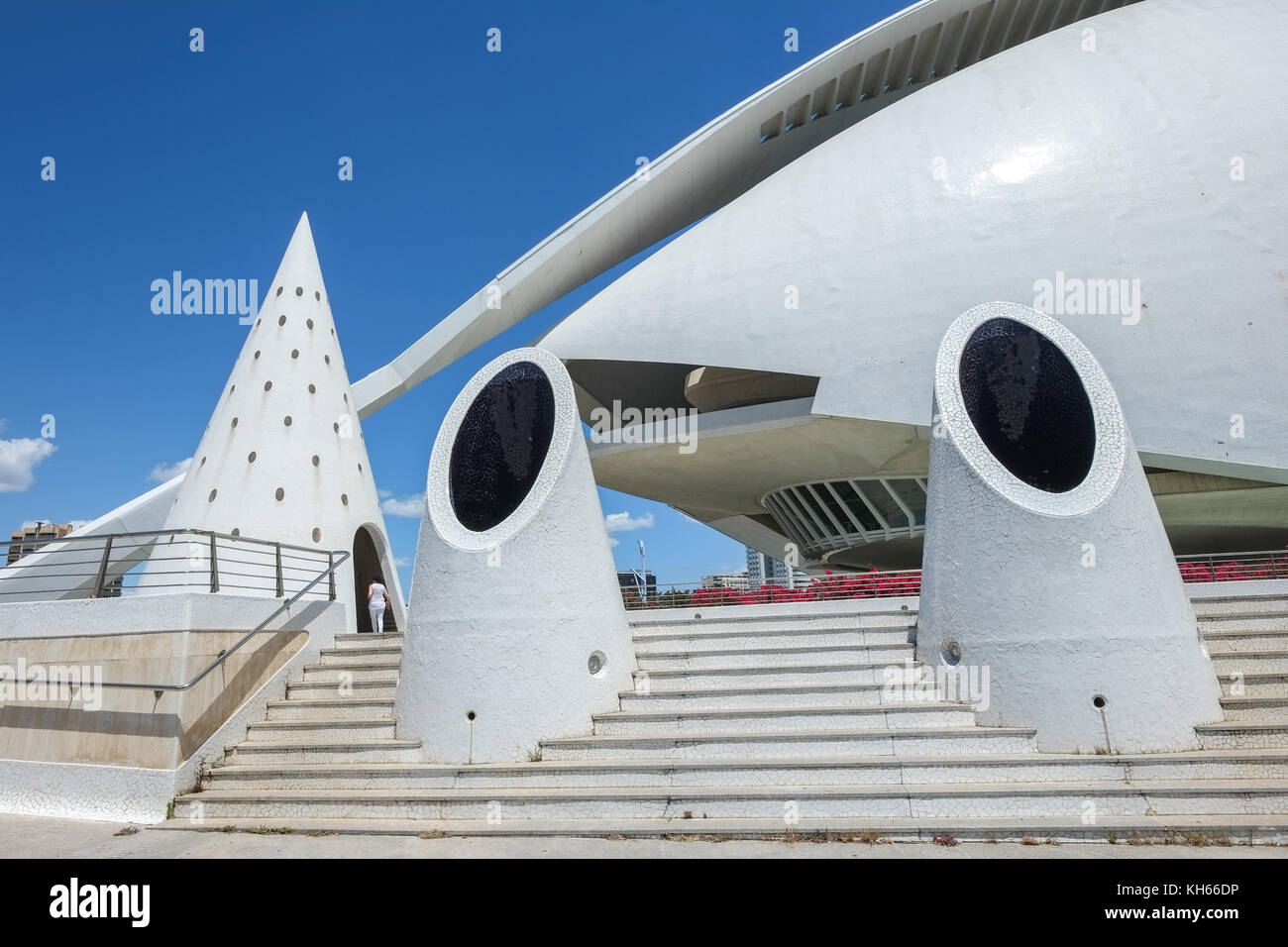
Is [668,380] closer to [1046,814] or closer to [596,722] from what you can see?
[596,722]

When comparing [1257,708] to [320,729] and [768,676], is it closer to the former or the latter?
[768,676]

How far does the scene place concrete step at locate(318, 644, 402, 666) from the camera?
8.41 meters

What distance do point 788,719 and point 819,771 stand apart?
2.64 ft

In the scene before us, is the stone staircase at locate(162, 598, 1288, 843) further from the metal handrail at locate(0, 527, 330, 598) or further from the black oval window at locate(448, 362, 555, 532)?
the black oval window at locate(448, 362, 555, 532)

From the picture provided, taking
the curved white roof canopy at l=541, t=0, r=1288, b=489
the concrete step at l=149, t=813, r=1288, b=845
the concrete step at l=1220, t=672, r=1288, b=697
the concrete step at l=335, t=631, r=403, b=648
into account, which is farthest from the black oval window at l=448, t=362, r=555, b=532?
the curved white roof canopy at l=541, t=0, r=1288, b=489

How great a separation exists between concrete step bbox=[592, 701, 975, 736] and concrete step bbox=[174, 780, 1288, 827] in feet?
2.64

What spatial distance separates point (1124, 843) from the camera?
4320mm

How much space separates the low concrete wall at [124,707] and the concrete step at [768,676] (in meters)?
4.06

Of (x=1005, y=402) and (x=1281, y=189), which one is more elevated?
(x=1281, y=189)

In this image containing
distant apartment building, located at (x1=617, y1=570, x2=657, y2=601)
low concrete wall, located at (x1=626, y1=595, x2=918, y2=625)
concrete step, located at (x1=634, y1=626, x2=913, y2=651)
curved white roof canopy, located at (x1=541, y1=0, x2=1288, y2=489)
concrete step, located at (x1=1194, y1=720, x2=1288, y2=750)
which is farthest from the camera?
curved white roof canopy, located at (x1=541, y1=0, x2=1288, y2=489)

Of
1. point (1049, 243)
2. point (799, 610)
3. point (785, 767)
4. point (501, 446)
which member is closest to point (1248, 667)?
point (799, 610)

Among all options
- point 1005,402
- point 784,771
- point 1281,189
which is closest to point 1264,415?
point 1281,189

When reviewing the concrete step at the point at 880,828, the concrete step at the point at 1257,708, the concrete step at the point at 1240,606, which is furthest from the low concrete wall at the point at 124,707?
the concrete step at the point at 1240,606
